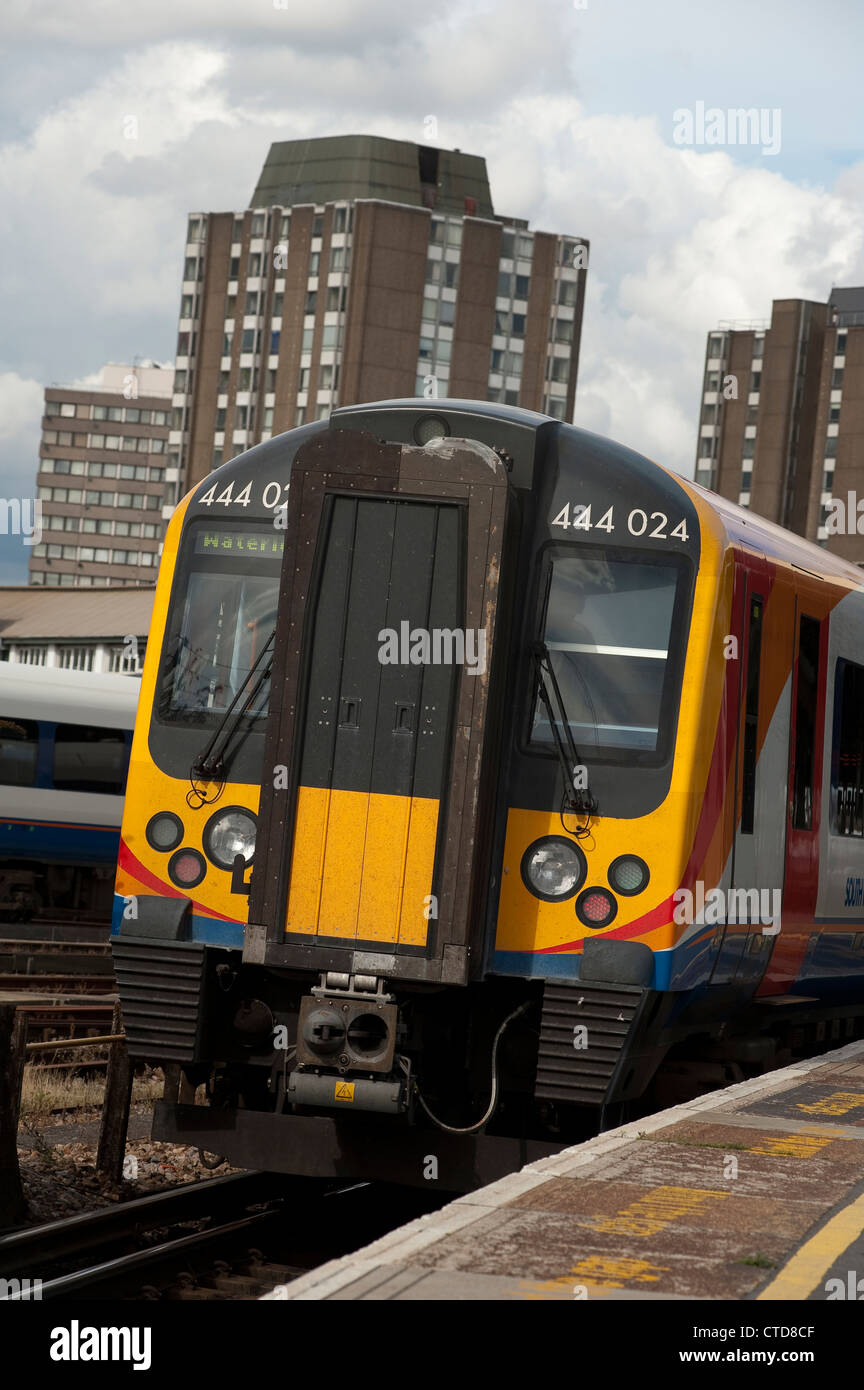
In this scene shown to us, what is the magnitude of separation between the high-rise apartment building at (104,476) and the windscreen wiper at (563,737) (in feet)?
516

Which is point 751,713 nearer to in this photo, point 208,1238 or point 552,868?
point 552,868

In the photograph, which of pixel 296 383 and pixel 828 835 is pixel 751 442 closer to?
pixel 296 383

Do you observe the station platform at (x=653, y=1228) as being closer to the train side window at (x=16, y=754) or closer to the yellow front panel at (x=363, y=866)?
the yellow front panel at (x=363, y=866)

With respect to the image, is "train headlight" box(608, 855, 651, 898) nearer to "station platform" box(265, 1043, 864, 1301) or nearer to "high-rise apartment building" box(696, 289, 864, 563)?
"station platform" box(265, 1043, 864, 1301)

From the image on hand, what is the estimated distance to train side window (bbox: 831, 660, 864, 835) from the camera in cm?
1074

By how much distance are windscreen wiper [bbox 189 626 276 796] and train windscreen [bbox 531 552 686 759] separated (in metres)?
1.35

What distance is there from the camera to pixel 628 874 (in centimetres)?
814

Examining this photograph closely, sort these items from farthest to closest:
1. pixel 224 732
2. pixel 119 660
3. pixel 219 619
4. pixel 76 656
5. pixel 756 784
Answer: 1. pixel 76 656
2. pixel 119 660
3. pixel 756 784
4. pixel 219 619
5. pixel 224 732

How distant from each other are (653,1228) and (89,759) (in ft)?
84.7

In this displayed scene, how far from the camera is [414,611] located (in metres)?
8.02

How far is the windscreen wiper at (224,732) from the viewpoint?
28.2ft

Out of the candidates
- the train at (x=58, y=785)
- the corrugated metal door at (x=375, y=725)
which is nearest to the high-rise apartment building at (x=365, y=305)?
the train at (x=58, y=785)

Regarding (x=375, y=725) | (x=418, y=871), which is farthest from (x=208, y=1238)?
(x=375, y=725)
